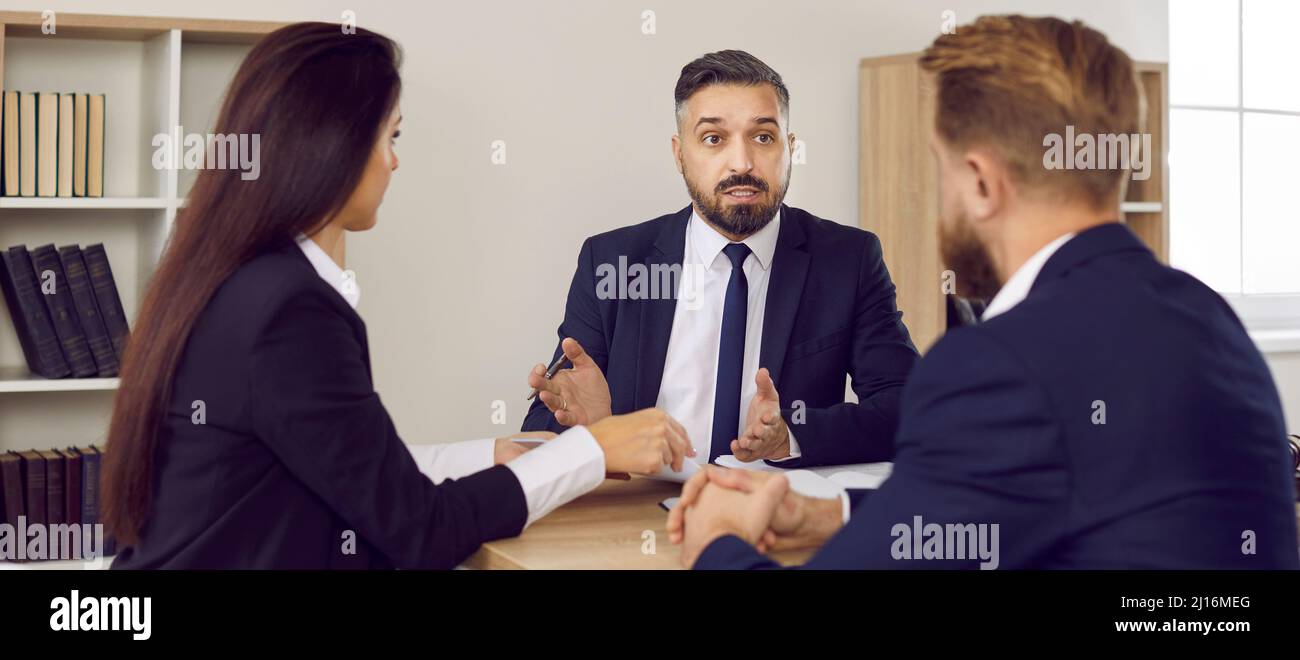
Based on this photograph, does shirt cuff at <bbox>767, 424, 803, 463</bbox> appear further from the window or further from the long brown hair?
the window

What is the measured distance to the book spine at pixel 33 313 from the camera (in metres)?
2.88

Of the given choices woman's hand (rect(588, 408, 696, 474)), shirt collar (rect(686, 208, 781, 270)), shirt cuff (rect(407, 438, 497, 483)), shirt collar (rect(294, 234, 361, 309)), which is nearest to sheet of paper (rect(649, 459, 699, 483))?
woman's hand (rect(588, 408, 696, 474))

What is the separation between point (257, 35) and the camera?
3105 mm

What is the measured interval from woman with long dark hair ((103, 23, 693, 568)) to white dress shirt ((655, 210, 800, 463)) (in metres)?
1.15

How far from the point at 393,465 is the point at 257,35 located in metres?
1.96

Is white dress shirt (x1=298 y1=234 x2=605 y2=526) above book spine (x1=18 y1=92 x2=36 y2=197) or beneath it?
beneath

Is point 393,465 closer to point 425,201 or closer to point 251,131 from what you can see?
point 251,131

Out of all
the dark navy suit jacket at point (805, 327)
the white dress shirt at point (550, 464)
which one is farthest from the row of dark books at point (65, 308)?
the white dress shirt at point (550, 464)

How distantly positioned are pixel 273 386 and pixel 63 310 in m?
1.75

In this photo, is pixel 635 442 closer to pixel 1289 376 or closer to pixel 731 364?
pixel 731 364

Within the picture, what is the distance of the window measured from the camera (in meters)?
4.98

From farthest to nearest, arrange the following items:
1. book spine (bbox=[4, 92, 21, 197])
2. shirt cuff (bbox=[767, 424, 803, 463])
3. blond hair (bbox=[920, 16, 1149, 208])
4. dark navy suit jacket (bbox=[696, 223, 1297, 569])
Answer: book spine (bbox=[4, 92, 21, 197])
shirt cuff (bbox=[767, 424, 803, 463])
blond hair (bbox=[920, 16, 1149, 208])
dark navy suit jacket (bbox=[696, 223, 1297, 569])

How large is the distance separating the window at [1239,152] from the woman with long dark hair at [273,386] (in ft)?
13.7
